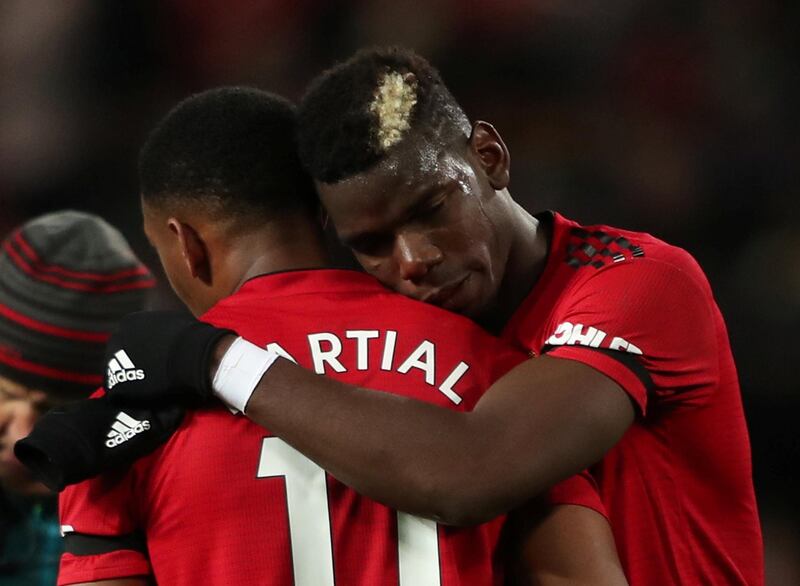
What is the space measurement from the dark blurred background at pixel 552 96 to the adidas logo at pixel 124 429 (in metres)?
2.66

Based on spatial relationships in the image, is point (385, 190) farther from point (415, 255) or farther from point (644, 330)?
point (644, 330)

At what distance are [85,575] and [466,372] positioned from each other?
2.21ft

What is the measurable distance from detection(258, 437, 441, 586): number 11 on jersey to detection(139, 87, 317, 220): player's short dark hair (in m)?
0.48

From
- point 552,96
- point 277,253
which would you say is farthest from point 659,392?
point 552,96

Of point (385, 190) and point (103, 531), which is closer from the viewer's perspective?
point (103, 531)

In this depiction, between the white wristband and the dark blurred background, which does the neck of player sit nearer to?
Result: the white wristband

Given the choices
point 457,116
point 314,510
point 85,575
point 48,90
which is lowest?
point 48,90

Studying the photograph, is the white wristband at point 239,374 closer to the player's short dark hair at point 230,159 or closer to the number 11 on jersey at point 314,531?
the number 11 on jersey at point 314,531

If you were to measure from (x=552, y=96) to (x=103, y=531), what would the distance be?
355 cm

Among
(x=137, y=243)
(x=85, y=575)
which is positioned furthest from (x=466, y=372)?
(x=137, y=243)

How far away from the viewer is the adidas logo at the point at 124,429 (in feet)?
5.61

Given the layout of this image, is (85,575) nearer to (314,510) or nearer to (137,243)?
(314,510)

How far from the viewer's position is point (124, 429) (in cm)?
172

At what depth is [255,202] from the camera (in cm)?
204
